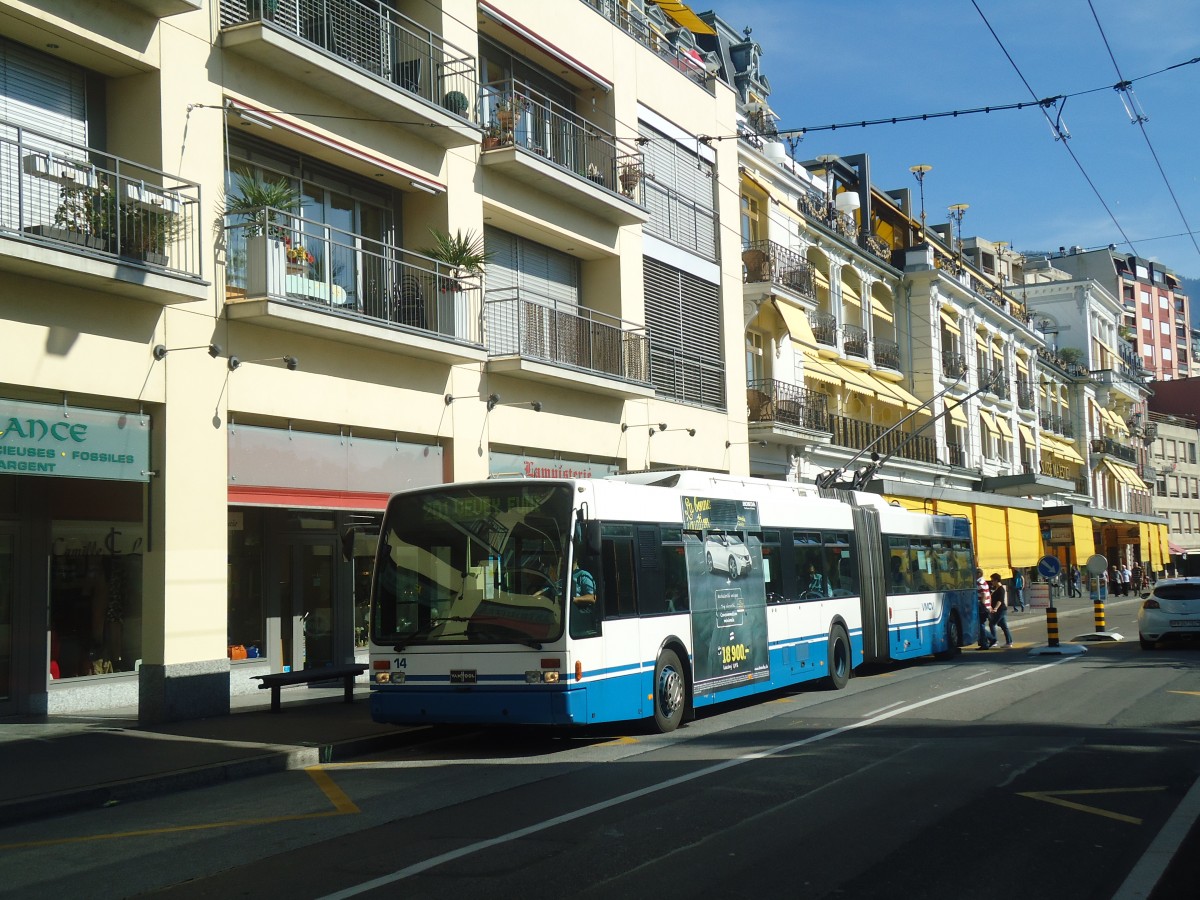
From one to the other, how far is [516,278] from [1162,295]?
10421cm

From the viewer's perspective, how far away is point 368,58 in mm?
19797

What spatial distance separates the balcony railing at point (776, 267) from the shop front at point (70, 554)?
20.1 metres

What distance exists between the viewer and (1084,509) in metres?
56.2

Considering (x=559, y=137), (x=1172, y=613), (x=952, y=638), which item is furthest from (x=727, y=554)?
(x=1172, y=613)

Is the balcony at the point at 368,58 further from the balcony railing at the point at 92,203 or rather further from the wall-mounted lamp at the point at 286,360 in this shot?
the wall-mounted lamp at the point at 286,360

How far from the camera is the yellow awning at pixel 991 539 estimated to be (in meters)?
42.7

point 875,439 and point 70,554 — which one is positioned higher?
point 875,439

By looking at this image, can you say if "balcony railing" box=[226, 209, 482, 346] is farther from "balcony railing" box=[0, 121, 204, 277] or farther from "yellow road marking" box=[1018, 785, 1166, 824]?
"yellow road marking" box=[1018, 785, 1166, 824]

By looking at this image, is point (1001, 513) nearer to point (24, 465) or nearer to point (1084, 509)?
point (1084, 509)

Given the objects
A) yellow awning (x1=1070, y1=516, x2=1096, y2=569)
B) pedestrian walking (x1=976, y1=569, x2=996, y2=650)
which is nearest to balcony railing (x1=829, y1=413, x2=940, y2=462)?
pedestrian walking (x1=976, y1=569, x2=996, y2=650)

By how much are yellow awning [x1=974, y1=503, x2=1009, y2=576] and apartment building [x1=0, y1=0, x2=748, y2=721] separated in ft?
65.7

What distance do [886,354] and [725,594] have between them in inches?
1147

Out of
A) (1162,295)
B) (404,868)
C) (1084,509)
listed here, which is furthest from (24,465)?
(1162,295)

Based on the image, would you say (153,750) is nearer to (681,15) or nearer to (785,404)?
(785,404)
